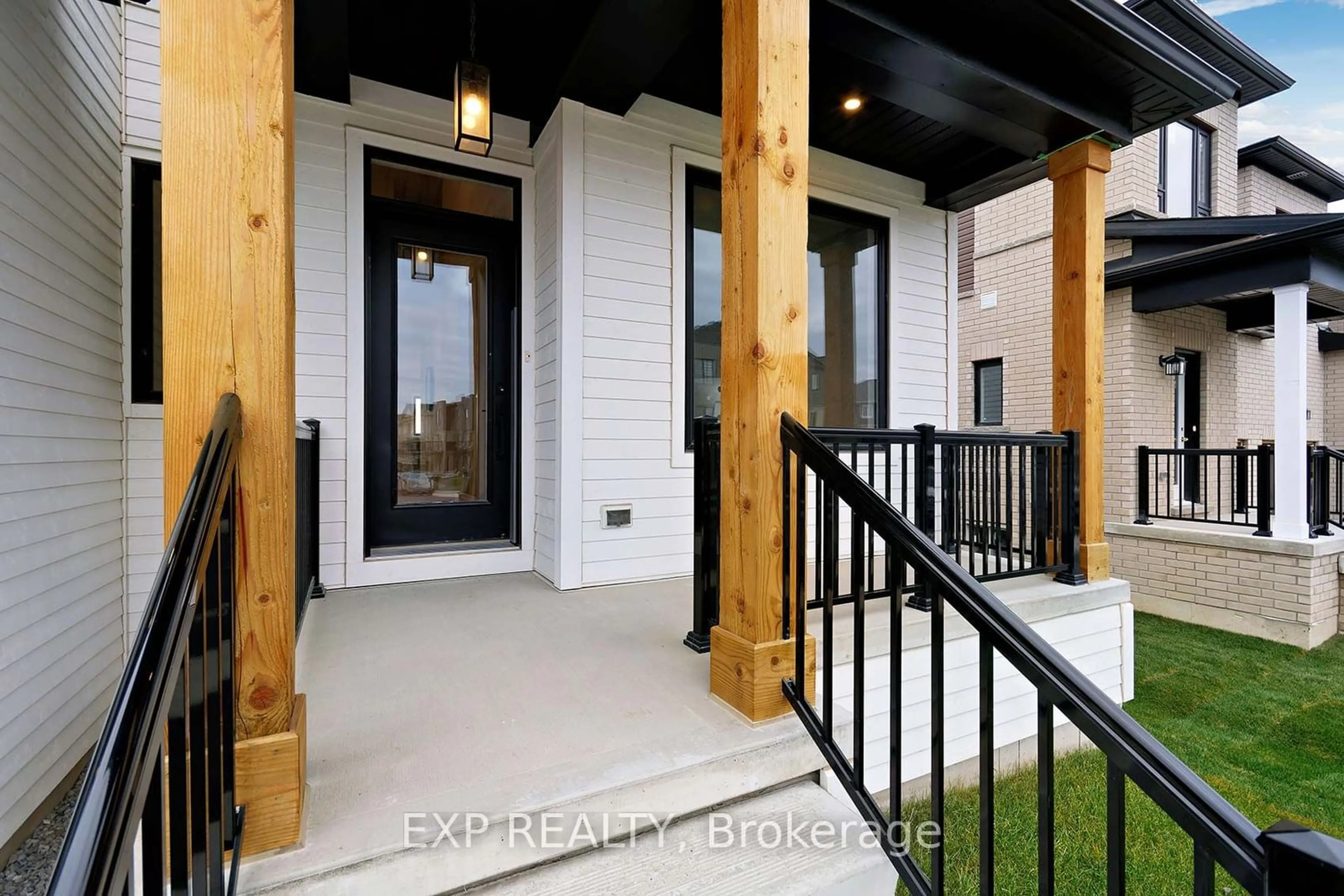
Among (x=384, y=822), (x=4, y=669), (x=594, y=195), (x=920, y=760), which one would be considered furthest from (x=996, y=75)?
(x=4, y=669)

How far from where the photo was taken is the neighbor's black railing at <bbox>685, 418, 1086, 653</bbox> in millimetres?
2369

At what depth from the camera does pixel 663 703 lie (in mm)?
1929

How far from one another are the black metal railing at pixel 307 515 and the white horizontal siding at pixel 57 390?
84 centimetres

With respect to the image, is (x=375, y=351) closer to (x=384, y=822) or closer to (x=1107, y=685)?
(x=384, y=822)

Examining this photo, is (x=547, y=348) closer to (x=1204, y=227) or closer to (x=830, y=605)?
(x=830, y=605)

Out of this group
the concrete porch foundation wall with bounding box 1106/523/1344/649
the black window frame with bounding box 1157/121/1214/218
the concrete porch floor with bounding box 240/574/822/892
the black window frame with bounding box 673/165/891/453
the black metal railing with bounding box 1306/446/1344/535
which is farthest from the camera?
the black window frame with bounding box 1157/121/1214/218

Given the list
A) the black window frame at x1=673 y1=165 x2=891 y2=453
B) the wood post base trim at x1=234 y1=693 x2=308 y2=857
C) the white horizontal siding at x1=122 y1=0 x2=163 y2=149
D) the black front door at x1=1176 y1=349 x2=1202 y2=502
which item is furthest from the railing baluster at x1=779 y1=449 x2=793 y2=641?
the black front door at x1=1176 y1=349 x2=1202 y2=502

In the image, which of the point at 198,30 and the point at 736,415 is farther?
the point at 736,415

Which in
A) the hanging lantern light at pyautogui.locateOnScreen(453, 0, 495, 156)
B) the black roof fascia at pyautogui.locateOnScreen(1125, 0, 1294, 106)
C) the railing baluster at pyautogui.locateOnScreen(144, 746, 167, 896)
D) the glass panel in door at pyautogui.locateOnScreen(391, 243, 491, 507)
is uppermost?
the black roof fascia at pyautogui.locateOnScreen(1125, 0, 1294, 106)

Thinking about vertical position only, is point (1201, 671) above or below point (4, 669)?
below

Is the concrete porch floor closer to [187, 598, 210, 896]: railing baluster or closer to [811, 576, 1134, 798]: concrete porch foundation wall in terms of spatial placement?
[187, 598, 210, 896]: railing baluster

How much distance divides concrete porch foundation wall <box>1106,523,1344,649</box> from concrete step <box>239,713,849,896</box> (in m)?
5.67

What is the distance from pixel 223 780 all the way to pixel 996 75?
381 centimetres

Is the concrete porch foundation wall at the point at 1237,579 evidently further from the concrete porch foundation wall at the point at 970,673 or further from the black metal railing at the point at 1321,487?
the concrete porch foundation wall at the point at 970,673
